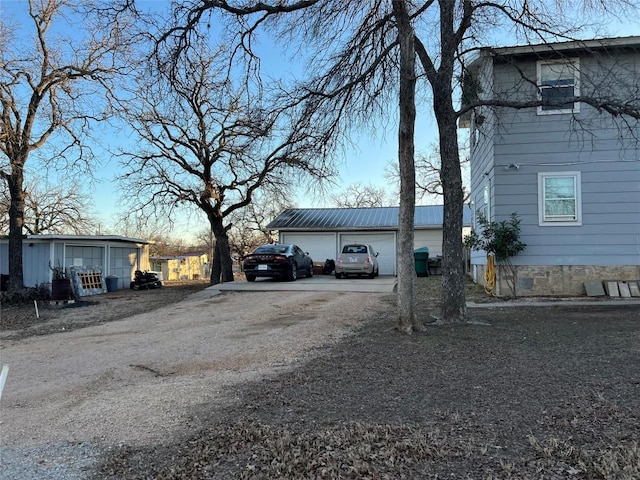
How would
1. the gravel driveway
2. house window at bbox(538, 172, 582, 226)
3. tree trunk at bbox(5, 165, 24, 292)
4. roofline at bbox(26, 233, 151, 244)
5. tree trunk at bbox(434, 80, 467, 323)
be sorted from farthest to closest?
roofline at bbox(26, 233, 151, 244)
tree trunk at bbox(5, 165, 24, 292)
house window at bbox(538, 172, 582, 226)
tree trunk at bbox(434, 80, 467, 323)
the gravel driveway

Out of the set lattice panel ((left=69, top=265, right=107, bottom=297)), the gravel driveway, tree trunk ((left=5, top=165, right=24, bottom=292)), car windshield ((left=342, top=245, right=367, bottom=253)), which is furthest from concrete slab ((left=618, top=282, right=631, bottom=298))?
lattice panel ((left=69, top=265, right=107, bottom=297))

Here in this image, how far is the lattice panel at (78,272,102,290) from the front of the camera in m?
20.2

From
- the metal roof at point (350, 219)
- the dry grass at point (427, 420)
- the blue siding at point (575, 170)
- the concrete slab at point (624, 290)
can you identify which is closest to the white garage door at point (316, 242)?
the metal roof at point (350, 219)

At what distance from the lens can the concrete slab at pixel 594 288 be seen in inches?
460

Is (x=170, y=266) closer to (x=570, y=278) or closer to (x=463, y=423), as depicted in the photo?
(x=570, y=278)

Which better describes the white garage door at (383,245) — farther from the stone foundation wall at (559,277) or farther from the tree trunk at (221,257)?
the stone foundation wall at (559,277)

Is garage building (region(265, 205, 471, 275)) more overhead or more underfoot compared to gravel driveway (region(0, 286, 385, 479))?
more overhead

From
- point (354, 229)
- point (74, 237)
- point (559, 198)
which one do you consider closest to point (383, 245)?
point (354, 229)

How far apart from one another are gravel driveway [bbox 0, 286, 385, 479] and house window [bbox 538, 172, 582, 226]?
16.9 ft

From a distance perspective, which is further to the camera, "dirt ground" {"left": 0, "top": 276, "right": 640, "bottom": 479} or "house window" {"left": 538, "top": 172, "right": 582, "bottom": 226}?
"house window" {"left": 538, "top": 172, "right": 582, "bottom": 226}

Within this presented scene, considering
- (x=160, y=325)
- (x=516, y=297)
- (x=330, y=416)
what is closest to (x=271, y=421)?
(x=330, y=416)

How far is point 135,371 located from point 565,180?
11.1 m

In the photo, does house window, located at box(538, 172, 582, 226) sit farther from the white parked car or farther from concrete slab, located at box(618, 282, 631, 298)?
the white parked car

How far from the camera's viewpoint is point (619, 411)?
12.9ft
